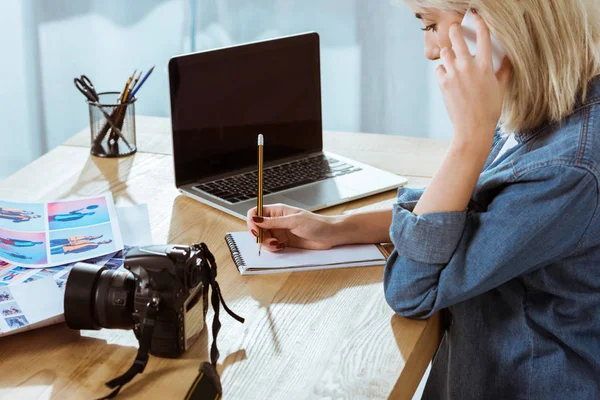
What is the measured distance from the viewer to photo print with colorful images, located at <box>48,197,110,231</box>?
1.26m

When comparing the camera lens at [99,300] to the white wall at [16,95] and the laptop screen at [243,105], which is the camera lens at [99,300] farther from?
the white wall at [16,95]

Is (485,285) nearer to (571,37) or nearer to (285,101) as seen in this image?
(571,37)

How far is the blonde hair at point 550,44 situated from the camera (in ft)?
3.29

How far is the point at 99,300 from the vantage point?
37.4 inches

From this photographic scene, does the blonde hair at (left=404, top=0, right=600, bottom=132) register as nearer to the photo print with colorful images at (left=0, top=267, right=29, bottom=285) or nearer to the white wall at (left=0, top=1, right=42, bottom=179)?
the photo print with colorful images at (left=0, top=267, right=29, bottom=285)

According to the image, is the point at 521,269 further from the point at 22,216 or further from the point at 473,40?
the point at 22,216

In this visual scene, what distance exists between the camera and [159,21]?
2.87 metres

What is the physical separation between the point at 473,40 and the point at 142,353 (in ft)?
1.97

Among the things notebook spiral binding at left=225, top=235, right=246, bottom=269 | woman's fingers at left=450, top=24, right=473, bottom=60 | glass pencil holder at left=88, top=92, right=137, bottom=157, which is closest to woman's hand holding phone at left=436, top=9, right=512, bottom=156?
woman's fingers at left=450, top=24, right=473, bottom=60

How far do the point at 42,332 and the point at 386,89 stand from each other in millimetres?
1957

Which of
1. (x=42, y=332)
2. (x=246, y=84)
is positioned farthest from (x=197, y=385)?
(x=246, y=84)

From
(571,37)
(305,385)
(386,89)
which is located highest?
(571,37)

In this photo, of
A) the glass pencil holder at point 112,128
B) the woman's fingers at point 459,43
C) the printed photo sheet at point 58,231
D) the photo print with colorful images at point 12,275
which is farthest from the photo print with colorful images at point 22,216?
the woman's fingers at point 459,43

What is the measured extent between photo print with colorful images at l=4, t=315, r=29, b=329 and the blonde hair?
2.31ft
